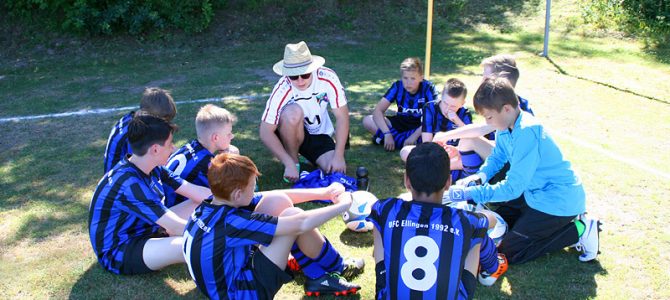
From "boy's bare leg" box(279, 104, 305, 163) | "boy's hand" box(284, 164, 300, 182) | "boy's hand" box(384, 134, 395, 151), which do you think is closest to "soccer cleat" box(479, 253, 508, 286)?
"boy's hand" box(284, 164, 300, 182)

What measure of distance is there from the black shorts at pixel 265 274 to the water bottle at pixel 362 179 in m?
2.11

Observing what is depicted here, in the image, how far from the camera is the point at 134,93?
8.96 meters

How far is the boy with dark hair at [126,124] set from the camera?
4.33 metres

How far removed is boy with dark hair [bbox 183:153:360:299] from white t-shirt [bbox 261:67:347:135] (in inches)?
92.5

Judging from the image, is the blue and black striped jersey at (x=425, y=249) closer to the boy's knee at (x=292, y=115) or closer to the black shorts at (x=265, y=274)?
the black shorts at (x=265, y=274)

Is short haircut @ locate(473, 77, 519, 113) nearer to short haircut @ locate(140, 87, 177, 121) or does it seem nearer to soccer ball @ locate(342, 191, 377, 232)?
soccer ball @ locate(342, 191, 377, 232)

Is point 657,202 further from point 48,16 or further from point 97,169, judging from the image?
point 48,16

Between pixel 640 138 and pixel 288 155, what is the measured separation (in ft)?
12.7

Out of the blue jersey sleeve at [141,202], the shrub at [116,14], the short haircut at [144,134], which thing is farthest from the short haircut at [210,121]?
the shrub at [116,14]

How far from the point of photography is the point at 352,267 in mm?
3768

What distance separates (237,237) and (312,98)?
9.26ft

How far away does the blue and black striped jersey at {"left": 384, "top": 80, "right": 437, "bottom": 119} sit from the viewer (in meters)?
6.17

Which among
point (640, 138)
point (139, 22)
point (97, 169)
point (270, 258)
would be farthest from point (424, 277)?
point (139, 22)

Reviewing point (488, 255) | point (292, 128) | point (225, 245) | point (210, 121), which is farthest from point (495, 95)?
point (292, 128)
